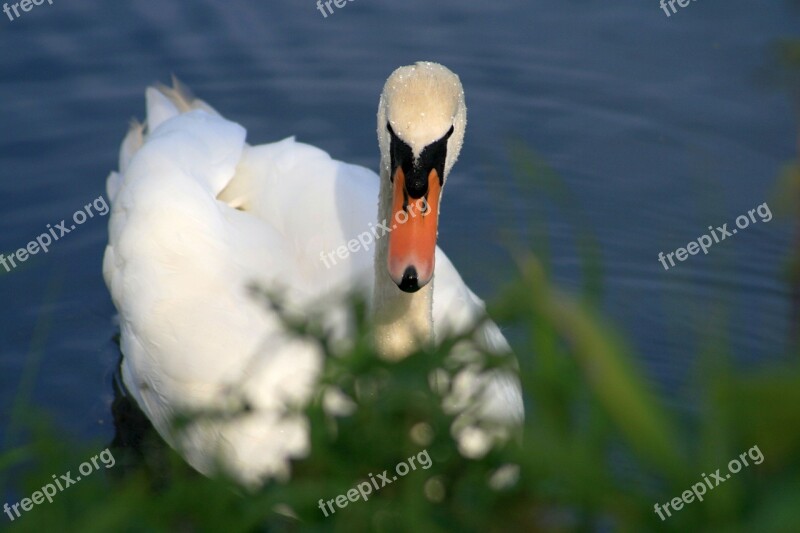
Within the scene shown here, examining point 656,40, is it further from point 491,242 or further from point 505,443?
point 505,443

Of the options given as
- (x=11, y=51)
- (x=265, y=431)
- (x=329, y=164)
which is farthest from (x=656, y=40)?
(x=265, y=431)

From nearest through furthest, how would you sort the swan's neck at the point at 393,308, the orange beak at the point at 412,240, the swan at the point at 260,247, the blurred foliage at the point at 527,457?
the blurred foliage at the point at 527,457, the orange beak at the point at 412,240, the swan at the point at 260,247, the swan's neck at the point at 393,308

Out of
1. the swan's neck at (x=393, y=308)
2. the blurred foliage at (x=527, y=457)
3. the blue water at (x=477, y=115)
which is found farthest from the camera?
the blue water at (x=477, y=115)

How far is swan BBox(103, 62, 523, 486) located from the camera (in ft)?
11.1

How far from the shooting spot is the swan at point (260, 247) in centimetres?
337

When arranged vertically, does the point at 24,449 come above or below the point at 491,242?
above

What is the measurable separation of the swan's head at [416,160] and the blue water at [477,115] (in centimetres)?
229

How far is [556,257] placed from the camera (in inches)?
239

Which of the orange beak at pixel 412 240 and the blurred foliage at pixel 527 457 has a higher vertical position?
the blurred foliage at pixel 527 457

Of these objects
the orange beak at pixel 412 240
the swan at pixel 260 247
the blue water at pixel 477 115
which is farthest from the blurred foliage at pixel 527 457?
the blue water at pixel 477 115

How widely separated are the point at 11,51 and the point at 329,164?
3301 mm

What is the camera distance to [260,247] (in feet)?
14.7

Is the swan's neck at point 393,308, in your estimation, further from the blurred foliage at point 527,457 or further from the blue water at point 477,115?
the blurred foliage at point 527,457

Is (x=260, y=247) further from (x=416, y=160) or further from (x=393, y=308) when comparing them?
(x=416, y=160)
